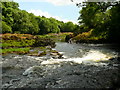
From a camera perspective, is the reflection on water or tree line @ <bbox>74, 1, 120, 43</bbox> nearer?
tree line @ <bbox>74, 1, 120, 43</bbox>

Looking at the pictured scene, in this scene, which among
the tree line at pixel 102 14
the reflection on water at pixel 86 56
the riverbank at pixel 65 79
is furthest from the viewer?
the reflection on water at pixel 86 56

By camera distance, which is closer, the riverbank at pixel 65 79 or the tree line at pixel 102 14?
the riverbank at pixel 65 79

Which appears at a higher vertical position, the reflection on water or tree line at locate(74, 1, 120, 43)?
tree line at locate(74, 1, 120, 43)

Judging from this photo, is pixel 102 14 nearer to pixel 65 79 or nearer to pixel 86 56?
pixel 65 79

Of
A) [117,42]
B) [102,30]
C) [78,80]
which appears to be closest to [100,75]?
[78,80]

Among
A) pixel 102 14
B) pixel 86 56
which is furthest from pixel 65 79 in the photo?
pixel 86 56

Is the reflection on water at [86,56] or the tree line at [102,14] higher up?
the tree line at [102,14]

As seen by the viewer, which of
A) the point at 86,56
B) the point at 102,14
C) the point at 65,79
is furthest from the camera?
the point at 86,56

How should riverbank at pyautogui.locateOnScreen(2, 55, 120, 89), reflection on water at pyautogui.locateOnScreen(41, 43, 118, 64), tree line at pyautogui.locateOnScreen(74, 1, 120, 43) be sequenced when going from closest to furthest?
riverbank at pyautogui.locateOnScreen(2, 55, 120, 89)
tree line at pyautogui.locateOnScreen(74, 1, 120, 43)
reflection on water at pyautogui.locateOnScreen(41, 43, 118, 64)

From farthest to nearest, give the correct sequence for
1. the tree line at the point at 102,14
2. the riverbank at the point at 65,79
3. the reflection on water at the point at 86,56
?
the reflection on water at the point at 86,56 → the tree line at the point at 102,14 → the riverbank at the point at 65,79

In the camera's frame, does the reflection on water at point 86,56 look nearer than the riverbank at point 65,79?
No

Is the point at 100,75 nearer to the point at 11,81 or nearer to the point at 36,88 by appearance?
the point at 36,88

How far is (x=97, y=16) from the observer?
43.0 ft

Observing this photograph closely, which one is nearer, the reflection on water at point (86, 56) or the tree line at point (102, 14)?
the tree line at point (102, 14)
